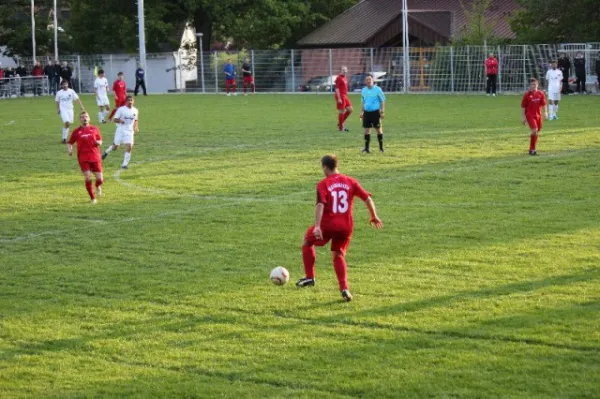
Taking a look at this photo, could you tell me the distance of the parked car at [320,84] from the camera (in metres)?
59.5

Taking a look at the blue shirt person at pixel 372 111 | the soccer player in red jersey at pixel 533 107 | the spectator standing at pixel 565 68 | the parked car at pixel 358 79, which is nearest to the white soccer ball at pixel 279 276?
the soccer player in red jersey at pixel 533 107

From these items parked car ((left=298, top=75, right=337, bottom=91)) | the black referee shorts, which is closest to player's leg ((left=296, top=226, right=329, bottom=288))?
the black referee shorts

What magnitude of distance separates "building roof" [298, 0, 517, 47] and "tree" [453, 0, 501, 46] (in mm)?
2290

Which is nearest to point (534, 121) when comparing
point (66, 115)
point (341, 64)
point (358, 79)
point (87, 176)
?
point (87, 176)

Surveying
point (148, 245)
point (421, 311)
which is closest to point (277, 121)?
point (148, 245)

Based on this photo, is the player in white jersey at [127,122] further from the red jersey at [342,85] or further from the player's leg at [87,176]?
the red jersey at [342,85]

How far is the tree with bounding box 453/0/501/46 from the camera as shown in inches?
2277

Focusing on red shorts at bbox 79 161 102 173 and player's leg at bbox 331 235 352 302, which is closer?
player's leg at bbox 331 235 352 302

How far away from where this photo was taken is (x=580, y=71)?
48.3 metres

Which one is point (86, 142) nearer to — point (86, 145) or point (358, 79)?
point (86, 145)

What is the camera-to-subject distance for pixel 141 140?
1293 inches

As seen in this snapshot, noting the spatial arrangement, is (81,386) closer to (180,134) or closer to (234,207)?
(234,207)

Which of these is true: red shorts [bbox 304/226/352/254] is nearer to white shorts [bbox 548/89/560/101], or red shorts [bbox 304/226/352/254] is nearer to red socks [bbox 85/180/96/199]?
red socks [bbox 85/180/96/199]

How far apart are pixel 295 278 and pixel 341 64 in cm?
4923
